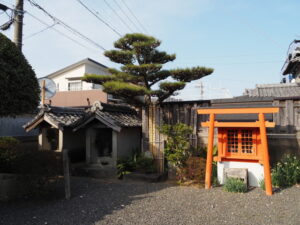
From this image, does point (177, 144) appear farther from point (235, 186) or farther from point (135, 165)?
point (235, 186)

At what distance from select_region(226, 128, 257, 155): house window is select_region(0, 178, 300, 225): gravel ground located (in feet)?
3.88

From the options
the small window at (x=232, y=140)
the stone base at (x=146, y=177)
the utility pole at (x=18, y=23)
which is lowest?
the stone base at (x=146, y=177)

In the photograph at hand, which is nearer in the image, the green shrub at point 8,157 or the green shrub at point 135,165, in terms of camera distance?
the green shrub at point 8,157

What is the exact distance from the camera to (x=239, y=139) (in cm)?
709

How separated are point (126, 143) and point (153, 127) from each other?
1.43m

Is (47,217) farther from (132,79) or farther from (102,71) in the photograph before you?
(102,71)

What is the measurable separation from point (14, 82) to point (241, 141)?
6615 millimetres

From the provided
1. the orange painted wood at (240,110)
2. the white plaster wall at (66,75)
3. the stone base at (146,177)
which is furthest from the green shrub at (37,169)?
the white plaster wall at (66,75)

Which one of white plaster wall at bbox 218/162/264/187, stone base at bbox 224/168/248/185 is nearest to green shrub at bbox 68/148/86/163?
white plaster wall at bbox 218/162/264/187

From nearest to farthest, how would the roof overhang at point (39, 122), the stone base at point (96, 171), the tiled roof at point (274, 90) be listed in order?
the stone base at point (96, 171) → the roof overhang at point (39, 122) → the tiled roof at point (274, 90)

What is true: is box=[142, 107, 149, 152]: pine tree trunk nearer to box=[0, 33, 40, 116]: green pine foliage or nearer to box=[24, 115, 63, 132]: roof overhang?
box=[24, 115, 63, 132]: roof overhang

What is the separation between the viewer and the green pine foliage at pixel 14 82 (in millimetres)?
5406

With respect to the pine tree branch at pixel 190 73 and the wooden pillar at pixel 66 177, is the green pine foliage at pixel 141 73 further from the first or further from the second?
the wooden pillar at pixel 66 177

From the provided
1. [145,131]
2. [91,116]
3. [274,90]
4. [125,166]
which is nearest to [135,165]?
[125,166]
